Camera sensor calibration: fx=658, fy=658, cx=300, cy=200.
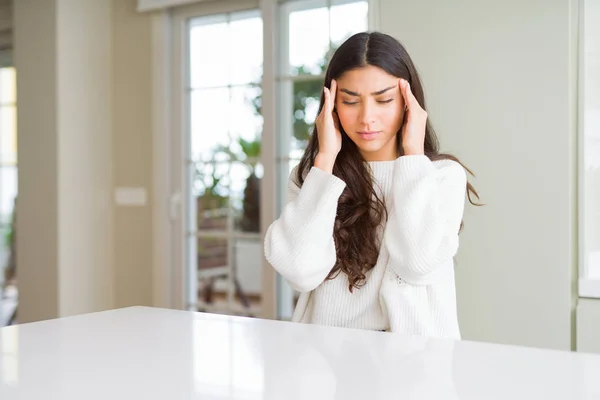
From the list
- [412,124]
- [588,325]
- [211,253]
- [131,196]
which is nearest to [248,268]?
[211,253]

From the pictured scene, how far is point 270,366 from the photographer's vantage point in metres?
0.82

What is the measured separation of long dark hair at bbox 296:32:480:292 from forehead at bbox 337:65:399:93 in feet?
0.04

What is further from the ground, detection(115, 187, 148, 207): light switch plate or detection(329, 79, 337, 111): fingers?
detection(329, 79, 337, 111): fingers

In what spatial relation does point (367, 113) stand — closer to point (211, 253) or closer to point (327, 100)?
point (327, 100)

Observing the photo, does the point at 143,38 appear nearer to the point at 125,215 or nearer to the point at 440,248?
the point at 125,215

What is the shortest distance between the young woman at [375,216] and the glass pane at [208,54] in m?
2.21

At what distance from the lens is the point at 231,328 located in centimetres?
108

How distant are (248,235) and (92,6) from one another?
1.68 m

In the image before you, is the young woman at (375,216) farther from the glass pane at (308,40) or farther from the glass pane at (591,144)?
the glass pane at (308,40)

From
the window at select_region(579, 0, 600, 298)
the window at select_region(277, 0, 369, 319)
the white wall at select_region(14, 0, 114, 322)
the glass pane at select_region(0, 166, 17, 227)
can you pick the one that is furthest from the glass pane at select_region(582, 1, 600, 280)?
the glass pane at select_region(0, 166, 17, 227)

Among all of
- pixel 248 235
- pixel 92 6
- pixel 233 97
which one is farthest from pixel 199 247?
pixel 92 6

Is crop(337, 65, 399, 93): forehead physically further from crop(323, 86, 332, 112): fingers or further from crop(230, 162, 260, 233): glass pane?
crop(230, 162, 260, 233): glass pane

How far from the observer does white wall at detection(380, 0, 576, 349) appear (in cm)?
253

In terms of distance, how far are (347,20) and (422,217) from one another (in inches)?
78.9
